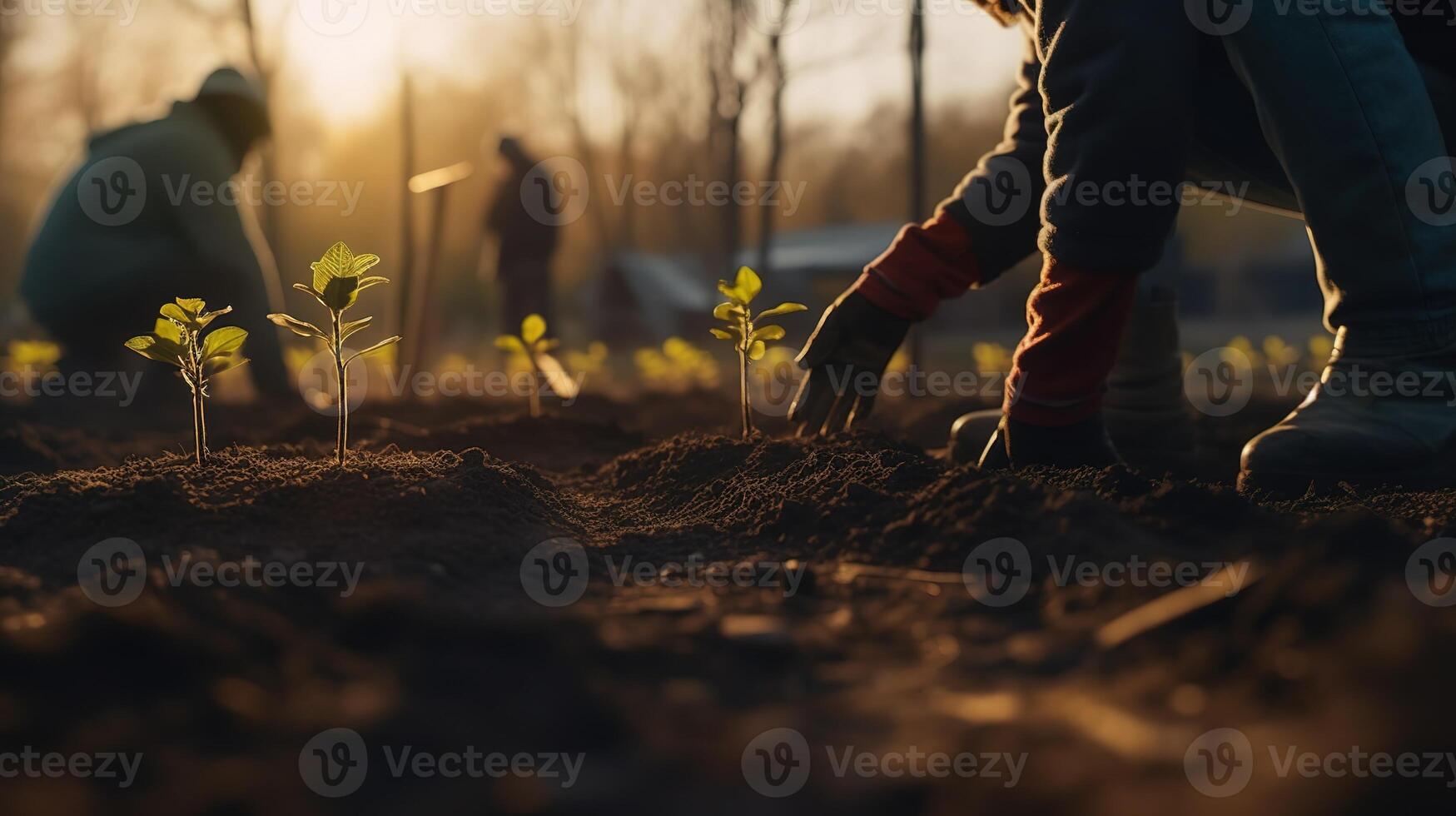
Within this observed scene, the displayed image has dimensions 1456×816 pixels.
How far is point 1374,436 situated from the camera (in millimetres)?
1892

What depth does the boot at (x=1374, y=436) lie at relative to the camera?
Result: 1899 millimetres

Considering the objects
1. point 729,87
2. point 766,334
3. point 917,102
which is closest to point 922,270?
point 766,334

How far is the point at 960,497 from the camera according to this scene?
161cm

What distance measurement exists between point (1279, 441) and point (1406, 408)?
0.81ft

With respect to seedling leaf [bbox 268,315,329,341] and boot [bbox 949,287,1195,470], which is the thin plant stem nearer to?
seedling leaf [bbox 268,315,329,341]

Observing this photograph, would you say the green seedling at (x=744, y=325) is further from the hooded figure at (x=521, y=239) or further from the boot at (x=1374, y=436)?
the hooded figure at (x=521, y=239)

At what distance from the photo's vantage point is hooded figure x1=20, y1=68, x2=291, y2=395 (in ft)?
16.1

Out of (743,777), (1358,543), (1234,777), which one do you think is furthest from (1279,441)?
(743,777)

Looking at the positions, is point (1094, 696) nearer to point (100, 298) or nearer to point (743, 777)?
point (743, 777)

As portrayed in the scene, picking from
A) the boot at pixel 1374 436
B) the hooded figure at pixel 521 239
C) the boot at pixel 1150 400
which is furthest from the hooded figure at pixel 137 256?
the boot at pixel 1374 436

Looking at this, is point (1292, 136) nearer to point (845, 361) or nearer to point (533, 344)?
point (845, 361)

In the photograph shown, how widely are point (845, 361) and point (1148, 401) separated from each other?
3.04 ft

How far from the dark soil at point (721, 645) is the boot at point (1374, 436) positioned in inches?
2.8

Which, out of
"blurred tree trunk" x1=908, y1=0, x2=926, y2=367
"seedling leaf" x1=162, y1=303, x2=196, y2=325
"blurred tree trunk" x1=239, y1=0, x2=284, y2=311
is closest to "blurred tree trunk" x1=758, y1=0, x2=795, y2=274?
"blurred tree trunk" x1=908, y1=0, x2=926, y2=367
